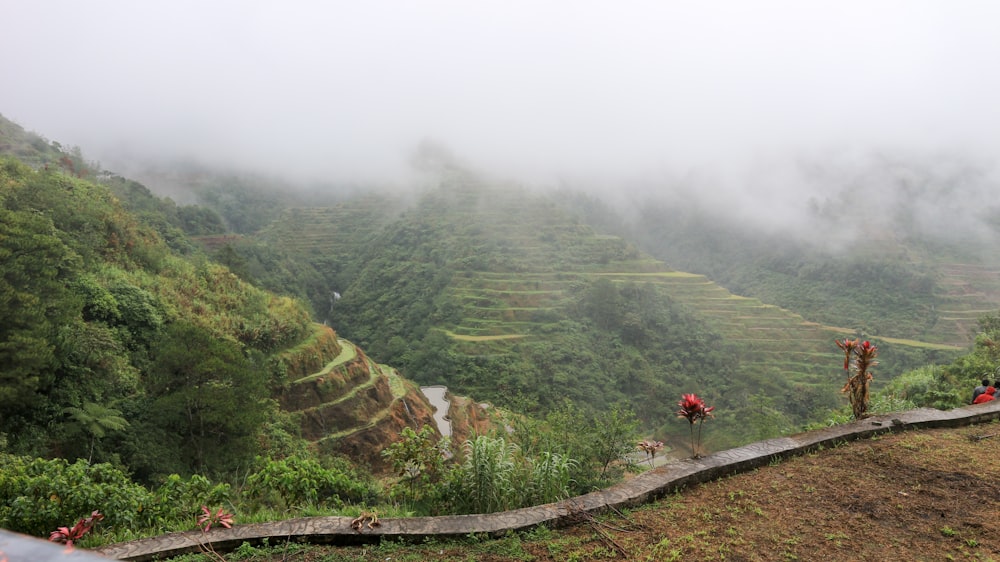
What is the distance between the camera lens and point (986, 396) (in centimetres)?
664

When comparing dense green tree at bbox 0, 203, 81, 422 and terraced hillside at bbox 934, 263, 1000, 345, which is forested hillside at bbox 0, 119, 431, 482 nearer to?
dense green tree at bbox 0, 203, 81, 422

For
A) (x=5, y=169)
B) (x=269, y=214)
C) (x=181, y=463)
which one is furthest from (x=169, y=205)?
(x=181, y=463)

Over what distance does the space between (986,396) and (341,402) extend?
16610mm

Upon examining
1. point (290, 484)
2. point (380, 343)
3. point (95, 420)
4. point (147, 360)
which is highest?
point (290, 484)

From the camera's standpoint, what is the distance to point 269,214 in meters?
72.6

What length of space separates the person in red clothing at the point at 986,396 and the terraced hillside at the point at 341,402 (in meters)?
15.1

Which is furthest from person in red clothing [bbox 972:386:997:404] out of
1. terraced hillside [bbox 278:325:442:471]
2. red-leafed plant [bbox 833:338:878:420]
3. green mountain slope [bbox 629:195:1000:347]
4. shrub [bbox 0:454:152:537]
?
green mountain slope [bbox 629:195:1000:347]

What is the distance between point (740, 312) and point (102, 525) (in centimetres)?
4675

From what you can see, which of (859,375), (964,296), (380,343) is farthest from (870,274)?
(859,375)

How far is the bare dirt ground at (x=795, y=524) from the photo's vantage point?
326 centimetres

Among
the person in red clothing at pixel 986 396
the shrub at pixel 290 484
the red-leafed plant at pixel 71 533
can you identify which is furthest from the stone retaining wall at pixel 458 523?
the person in red clothing at pixel 986 396

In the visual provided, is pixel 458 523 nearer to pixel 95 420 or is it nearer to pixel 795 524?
pixel 795 524

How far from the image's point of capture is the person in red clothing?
6.59 metres

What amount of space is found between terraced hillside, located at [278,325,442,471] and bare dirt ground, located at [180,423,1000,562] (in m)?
13.7
